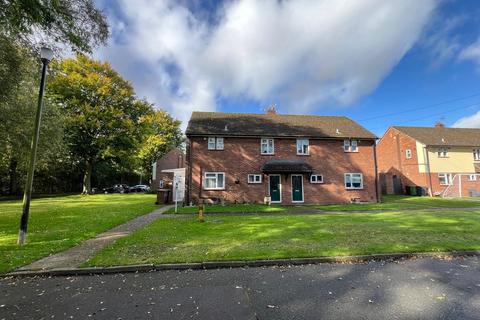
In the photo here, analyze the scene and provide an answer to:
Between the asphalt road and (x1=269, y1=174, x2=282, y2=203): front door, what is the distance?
1658 cm

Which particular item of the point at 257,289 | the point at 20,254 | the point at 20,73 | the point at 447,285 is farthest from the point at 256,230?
the point at 20,73

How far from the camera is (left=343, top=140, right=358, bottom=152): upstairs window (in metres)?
24.6

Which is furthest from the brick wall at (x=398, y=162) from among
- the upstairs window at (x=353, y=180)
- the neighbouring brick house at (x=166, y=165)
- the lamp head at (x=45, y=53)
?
the lamp head at (x=45, y=53)

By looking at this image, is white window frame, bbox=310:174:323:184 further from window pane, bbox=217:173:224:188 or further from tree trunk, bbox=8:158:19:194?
tree trunk, bbox=8:158:19:194

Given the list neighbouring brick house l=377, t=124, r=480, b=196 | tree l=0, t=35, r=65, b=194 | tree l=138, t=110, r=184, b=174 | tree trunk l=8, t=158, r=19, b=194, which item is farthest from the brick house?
tree l=138, t=110, r=184, b=174

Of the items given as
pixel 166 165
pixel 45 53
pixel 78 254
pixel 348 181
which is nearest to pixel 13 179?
pixel 166 165

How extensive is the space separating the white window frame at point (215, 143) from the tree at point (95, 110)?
64.1ft

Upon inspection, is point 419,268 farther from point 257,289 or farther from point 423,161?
point 423,161

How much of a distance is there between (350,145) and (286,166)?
6559mm

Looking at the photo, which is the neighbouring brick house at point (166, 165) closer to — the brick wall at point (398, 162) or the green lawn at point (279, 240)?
the brick wall at point (398, 162)

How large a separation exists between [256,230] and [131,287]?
5.75 meters

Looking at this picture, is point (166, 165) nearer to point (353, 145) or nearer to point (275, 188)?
point (275, 188)

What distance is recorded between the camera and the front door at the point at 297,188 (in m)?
23.2

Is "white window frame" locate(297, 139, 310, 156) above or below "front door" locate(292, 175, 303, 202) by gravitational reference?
above
